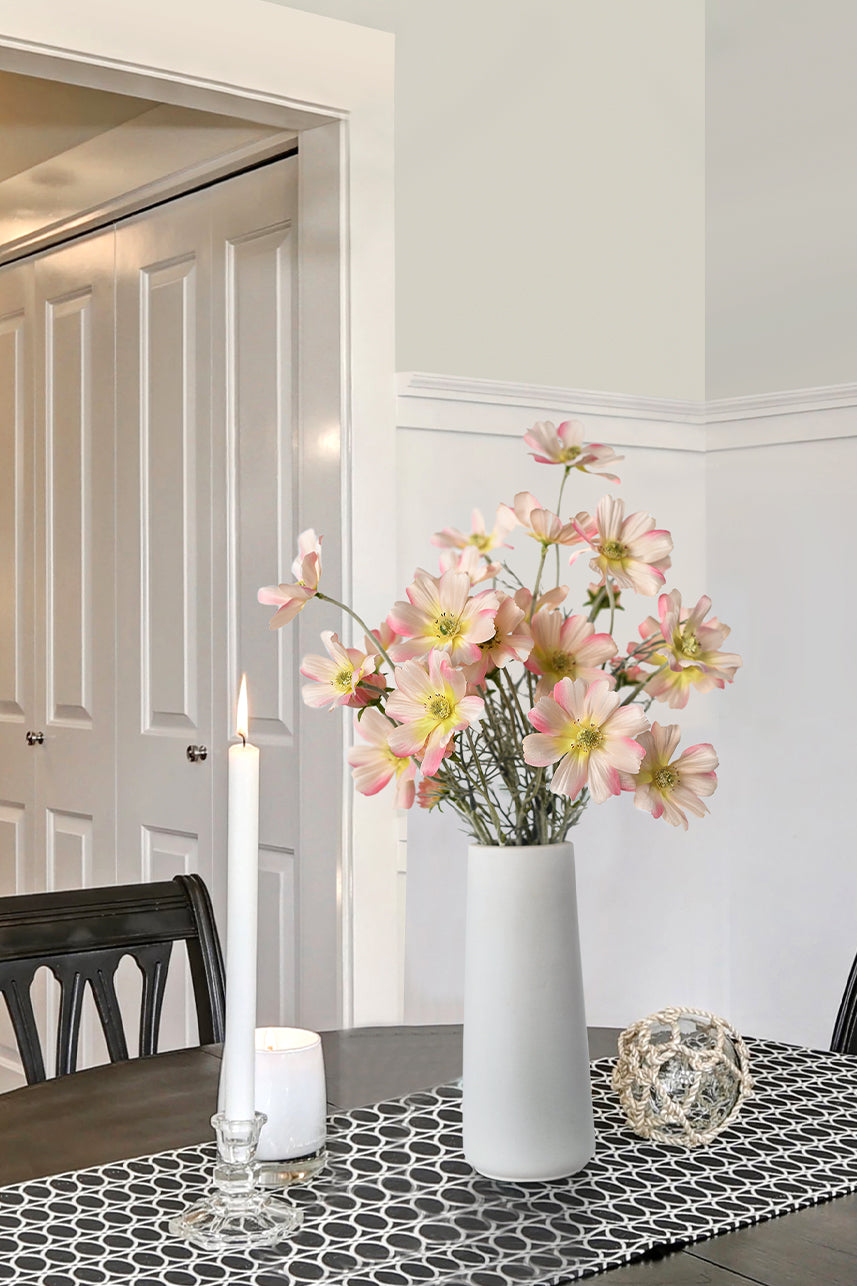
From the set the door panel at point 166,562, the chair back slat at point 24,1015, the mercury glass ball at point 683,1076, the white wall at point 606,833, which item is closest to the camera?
the mercury glass ball at point 683,1076

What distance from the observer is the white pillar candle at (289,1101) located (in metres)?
1.07

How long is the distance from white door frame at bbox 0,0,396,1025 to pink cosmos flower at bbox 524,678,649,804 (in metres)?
1.55

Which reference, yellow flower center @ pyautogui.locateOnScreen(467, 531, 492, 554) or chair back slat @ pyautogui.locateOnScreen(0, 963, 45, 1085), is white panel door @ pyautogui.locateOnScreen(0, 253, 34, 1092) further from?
yellow flower center @ pyautogui.locateOnScreen(467, 531, 492, 554)

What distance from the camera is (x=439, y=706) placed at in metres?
0.99

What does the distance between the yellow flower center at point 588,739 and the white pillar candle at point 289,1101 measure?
1.02 feet

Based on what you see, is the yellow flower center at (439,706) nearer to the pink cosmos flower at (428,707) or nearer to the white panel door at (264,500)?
the pink cosmos flower at (428,707)

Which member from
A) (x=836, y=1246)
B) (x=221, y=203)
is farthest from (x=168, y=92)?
(x=836, y=1246)

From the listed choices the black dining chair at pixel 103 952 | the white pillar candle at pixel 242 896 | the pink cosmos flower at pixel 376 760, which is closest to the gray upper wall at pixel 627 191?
the black dining chair at pixel 103 952

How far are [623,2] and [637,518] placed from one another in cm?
218

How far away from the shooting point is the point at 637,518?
1062 millimetres

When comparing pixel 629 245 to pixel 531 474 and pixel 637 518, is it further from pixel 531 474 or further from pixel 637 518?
pixel 637 518

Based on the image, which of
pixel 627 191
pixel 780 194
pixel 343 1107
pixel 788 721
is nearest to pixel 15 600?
pixel 627 191

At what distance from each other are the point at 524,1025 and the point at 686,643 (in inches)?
11.7

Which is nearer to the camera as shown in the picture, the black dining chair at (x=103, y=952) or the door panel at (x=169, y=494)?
the black dining chair at (x=103, y=952)
